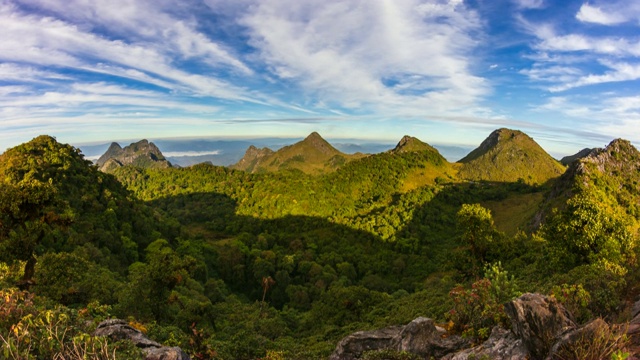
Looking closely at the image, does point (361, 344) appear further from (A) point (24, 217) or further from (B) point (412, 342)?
(A) point (24, 217)

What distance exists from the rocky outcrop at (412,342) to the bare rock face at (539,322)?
451 centimetres

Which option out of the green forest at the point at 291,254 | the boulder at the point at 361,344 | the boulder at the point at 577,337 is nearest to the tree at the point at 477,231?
the green forest at the point at 291,254

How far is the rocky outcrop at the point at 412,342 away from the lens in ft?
49.6

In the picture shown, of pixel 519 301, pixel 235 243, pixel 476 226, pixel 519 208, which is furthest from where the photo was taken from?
pixel 519 208

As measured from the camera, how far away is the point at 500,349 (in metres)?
11.7

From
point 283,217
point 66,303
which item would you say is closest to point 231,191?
point 283,217

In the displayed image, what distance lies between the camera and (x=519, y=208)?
486 feet

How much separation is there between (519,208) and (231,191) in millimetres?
149549

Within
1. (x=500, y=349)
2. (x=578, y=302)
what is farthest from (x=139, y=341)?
(x=578, y=302)

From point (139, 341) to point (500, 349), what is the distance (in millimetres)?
14764

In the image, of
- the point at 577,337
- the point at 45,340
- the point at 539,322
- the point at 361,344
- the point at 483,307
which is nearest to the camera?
the point at 577,337

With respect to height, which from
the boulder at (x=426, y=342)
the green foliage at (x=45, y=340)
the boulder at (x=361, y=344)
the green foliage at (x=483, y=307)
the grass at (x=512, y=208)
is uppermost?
the green foliage at (x=45, y=340)

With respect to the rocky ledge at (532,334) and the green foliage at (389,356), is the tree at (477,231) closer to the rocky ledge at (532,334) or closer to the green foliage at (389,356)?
the rocky ledge at (532,334)

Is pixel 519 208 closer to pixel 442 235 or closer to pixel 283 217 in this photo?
pixel 442 235
